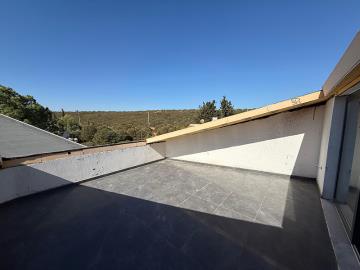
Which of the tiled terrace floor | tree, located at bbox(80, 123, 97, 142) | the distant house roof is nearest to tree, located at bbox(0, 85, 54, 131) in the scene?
tree, located at bbox(80, 123, 97, 142)

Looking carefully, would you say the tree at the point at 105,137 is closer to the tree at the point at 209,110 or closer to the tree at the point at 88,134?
the tree at the point at 88,134

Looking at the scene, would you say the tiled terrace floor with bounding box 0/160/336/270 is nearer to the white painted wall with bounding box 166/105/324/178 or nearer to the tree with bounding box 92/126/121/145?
the white painted wall with bounding box 166/105/324/178

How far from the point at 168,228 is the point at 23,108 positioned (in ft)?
51.1

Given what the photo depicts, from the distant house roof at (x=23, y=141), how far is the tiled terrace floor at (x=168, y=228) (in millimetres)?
3046

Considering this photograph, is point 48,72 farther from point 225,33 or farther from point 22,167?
point 225,33

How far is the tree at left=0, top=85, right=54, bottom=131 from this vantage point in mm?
11305

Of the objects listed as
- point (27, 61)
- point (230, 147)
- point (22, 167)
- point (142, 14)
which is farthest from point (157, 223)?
point (27, 61)

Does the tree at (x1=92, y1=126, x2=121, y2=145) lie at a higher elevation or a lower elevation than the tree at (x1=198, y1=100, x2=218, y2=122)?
lower

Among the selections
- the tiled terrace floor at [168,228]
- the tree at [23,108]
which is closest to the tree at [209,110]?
the tiled terrace floor at [168,228]

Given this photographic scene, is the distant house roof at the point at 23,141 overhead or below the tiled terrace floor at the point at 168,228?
overhead

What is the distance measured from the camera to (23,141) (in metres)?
6.68

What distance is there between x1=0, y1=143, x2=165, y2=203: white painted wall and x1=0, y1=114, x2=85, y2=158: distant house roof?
7.79ft

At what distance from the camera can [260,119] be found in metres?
5.81

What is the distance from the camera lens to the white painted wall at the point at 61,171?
353 centimetres
